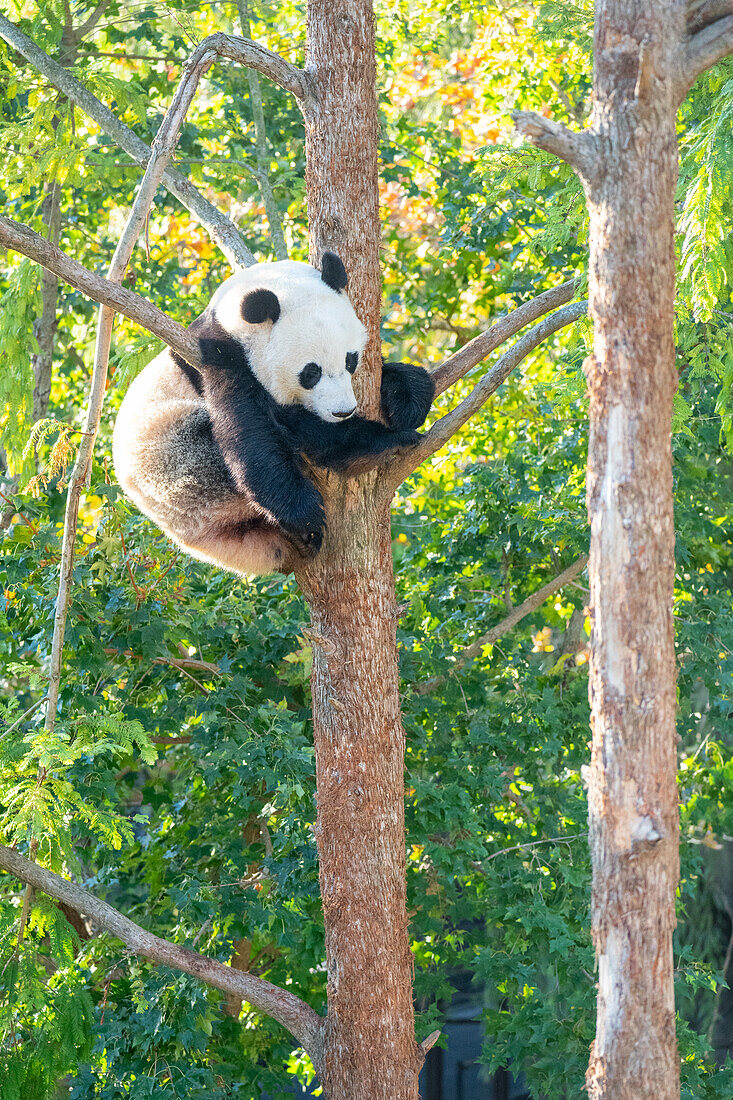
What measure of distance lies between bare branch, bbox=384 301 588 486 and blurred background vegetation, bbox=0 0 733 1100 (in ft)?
0.33

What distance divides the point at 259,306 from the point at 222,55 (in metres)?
0.76

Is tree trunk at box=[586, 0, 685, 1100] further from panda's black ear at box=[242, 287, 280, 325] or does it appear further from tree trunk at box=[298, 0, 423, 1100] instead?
panda's black ear at box=[242, 287, 280, 325]

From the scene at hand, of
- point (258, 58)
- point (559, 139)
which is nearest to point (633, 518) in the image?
point (559, 139)

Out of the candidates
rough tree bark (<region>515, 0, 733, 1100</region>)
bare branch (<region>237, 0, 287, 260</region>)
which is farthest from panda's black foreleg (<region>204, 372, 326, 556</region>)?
bare branch (<region>237, 0, 287, 260</region>)

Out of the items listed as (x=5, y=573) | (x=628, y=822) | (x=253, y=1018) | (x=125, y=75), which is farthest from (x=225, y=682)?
(x=125, y=75)

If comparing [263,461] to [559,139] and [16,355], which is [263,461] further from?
[16,355]

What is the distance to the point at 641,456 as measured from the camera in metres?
2.13

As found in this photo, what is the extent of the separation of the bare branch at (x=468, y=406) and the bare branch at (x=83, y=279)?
0.81 metres

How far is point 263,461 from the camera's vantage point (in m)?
3.07

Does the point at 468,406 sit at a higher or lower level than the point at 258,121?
lower

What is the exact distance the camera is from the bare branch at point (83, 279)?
102 inches

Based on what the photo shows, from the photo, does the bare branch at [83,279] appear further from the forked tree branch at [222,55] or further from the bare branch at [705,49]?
the bare branch at [705,49]

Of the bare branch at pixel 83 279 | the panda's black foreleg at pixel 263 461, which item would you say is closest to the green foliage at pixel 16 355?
the panda's black foreleg at pixel 263 461

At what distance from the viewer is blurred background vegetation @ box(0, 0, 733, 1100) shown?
344cm
